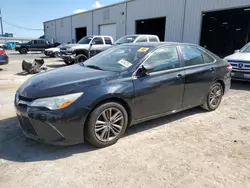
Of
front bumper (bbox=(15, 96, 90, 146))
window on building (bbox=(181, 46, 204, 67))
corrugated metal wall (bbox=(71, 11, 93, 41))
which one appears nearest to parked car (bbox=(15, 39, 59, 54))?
corrugated metal wall (bbox=(71, 11, 93, 41))

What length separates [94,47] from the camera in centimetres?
1209

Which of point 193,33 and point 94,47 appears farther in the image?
point 193,33

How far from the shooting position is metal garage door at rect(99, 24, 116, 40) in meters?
22.2

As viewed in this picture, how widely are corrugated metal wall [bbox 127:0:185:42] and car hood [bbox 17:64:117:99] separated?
1372 centimetres

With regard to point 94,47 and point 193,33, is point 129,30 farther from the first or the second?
point 94,47

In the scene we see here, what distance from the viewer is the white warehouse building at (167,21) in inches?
559

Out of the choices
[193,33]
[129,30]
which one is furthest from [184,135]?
[129,30]

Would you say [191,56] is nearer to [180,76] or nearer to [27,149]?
[180,76]

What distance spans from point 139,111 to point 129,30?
1793cm

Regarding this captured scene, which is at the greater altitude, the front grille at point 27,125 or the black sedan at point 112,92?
the black sedan at point 112,92

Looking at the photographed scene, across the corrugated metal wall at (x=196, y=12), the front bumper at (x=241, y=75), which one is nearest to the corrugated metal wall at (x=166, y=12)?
the corrugated metal wall at (x=196, y=12)

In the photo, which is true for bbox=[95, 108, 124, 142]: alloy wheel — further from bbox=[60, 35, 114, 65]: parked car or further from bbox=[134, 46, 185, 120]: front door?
bbox=[60, 35, 114, 65]: parked car

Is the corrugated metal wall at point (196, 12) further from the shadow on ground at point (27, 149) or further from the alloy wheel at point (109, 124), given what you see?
the alloy wheel at point (109, 124)

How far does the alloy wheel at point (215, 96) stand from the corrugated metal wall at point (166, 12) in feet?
38.2
